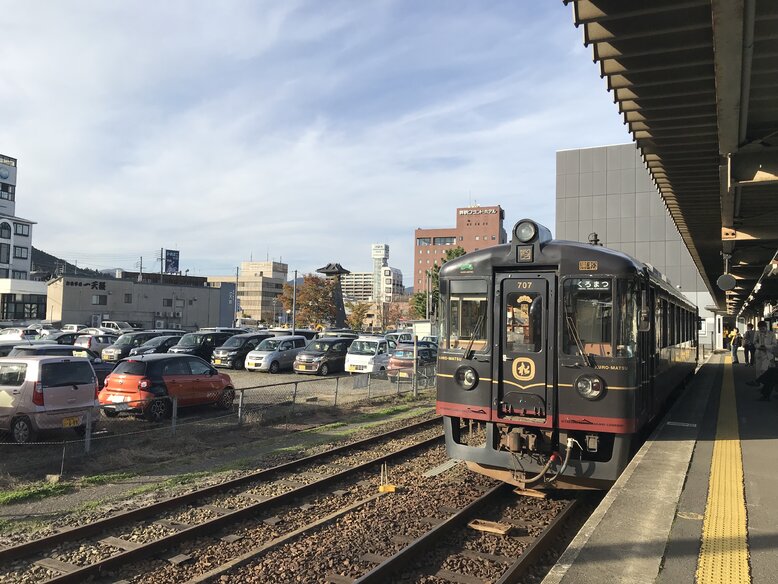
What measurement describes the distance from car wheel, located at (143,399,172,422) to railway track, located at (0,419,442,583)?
4820 millimetres

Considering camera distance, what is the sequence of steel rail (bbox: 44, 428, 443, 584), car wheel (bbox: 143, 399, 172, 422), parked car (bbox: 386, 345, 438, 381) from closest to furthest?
steel rail (bbox: 44, 428, 443, 584) → car wheel (bbox: 143, 399, 172, 422) → parked car (bbox: 386, 345, 438, 381)

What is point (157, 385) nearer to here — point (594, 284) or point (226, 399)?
point (226, 399)

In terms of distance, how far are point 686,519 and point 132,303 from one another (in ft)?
231

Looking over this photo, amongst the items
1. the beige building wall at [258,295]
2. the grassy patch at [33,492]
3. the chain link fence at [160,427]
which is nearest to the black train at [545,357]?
the grassy patch at [33,492]

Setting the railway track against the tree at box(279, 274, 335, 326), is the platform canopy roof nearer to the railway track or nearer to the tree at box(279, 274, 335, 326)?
the railway track

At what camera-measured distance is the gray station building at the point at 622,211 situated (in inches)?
1964

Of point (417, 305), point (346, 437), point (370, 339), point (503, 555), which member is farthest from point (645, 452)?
point (417, 305)

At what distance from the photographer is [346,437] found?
12.6 metres

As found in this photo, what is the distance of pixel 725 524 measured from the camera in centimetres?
503

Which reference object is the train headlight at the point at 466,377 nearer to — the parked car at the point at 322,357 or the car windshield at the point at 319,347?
the parked car at the point at 322,357

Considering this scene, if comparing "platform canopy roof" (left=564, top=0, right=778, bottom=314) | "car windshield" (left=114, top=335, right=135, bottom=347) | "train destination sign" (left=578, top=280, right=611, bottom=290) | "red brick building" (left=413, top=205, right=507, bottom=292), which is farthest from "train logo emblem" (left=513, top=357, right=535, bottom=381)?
"red brick building" (left=413, top=205, right=507, bottom=292)

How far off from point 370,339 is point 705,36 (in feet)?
61.4

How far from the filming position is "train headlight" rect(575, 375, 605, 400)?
706 centimetres

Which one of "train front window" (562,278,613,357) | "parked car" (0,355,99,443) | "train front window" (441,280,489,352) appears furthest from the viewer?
"parked car" (0,355,99,443)
